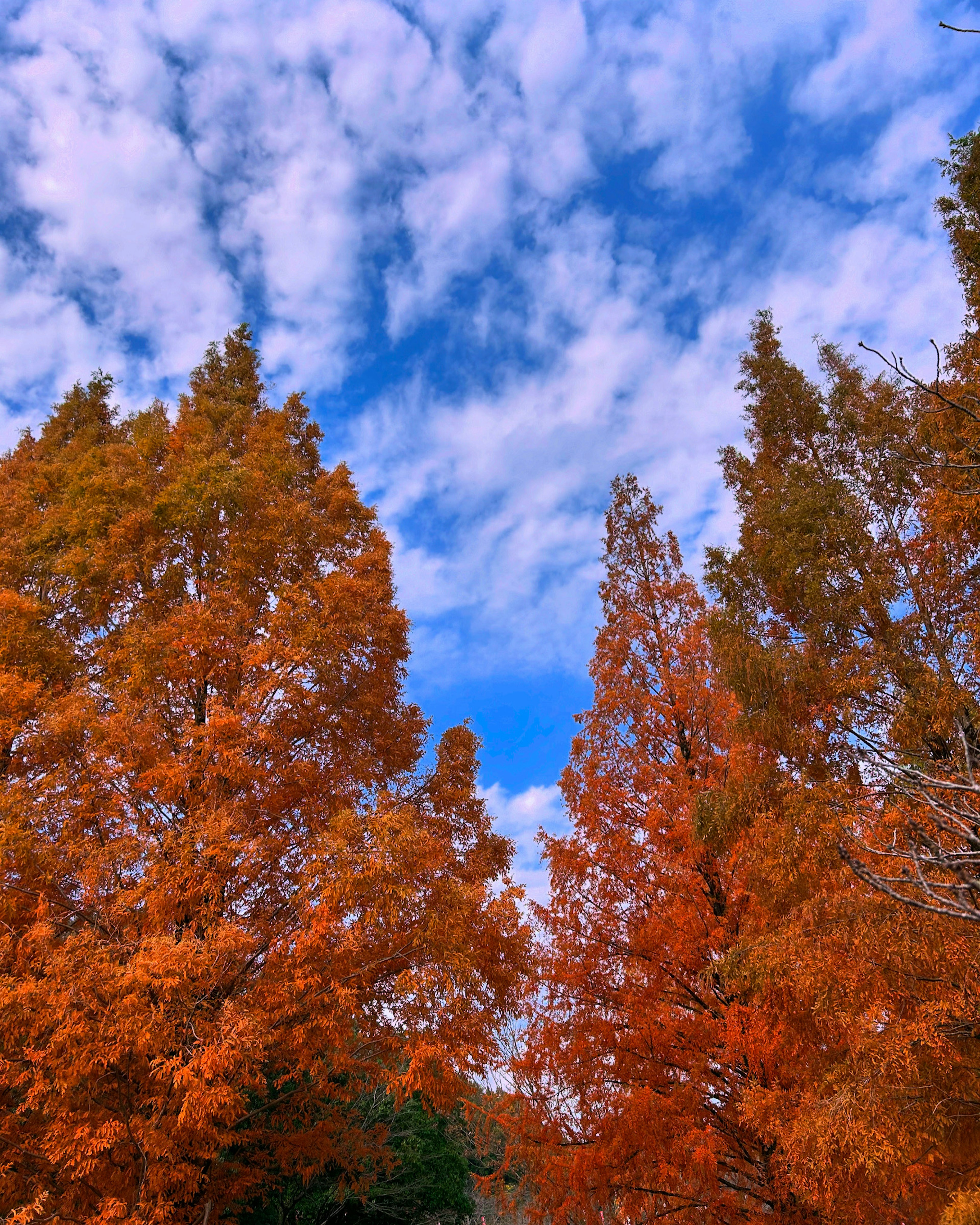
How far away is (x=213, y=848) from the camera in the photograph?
616 cm

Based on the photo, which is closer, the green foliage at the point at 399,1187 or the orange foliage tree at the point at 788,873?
the orange foliage tree at the point at 788,873

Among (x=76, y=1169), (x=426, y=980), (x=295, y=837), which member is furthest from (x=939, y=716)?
(x=76, y=1169)

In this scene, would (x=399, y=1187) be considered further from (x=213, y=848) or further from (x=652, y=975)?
(x=213, y=848)

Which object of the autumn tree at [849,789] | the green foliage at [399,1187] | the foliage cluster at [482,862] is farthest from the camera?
the green foliage at [399,1187]

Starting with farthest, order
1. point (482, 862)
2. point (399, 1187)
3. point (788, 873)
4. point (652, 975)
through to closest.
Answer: point (399, 1187) → point (482, 862) → point (652, 975) → point (788, 873)

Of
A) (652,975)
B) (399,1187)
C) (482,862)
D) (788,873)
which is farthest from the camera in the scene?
(399,1187)

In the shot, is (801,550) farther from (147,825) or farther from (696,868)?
(147,825)

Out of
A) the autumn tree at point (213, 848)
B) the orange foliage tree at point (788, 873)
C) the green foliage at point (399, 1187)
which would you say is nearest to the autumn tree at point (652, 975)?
the orange foliage tree at point (788, 873)

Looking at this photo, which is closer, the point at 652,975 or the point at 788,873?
the point at 788,873

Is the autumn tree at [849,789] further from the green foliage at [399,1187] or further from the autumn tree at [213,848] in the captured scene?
the green foliage at [399,1187]

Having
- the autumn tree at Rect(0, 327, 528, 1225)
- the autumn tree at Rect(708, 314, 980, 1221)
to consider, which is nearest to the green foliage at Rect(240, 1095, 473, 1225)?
the autumn tree at Rect(0, 327, 528, 1225)

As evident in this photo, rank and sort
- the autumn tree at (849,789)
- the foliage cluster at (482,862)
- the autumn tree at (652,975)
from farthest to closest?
1. the autumn tree at (652,975)
2. the foliage cluster at (482,862)
3. the autumn tree at (849,789)

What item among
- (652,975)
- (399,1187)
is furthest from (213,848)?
(399,1187)

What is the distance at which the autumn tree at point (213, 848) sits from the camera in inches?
222
